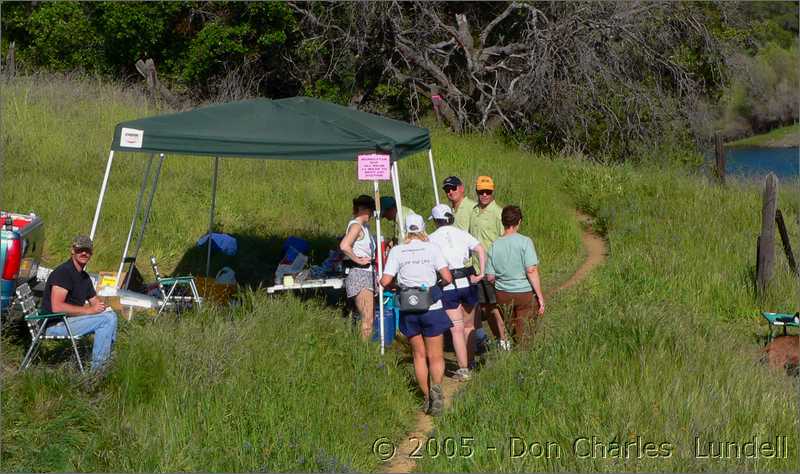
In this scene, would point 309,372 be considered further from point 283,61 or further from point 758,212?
point 283,61

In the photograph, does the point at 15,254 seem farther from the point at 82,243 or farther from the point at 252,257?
the point at 252,257

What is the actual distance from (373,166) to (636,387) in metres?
3.32

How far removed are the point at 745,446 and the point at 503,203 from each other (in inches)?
420

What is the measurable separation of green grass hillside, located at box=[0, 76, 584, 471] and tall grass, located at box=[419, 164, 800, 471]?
2.78 feet

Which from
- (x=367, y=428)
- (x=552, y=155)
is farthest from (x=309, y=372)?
(x=552, y=155)

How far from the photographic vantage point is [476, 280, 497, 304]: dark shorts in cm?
916

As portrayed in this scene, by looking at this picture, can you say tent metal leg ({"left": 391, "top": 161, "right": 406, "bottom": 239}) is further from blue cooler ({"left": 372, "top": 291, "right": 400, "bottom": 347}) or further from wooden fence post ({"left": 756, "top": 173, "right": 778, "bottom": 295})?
wooden fence post ({"left": 756, "top": 173, "right": 778, "bottom": 295})

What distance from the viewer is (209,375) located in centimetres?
749

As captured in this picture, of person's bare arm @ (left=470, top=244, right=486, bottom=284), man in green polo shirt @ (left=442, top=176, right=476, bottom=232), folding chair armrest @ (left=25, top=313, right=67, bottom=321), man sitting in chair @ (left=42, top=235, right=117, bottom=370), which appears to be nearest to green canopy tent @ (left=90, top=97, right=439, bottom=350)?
man in green polo shirt @ (left=442, top=176, right=476, bottom=232)

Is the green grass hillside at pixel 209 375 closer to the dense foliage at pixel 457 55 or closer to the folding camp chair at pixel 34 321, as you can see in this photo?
the folding camp chair at pixel 34 321

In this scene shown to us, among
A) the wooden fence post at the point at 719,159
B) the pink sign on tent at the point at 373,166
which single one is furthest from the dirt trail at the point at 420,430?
the wooden fence post at the point at 719,159

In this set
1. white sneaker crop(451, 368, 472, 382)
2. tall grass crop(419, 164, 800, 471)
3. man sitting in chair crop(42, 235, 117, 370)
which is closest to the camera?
tall grass crop(419, 164, 800, 471)

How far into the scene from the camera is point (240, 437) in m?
6.63

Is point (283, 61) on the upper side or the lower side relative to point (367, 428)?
upper
